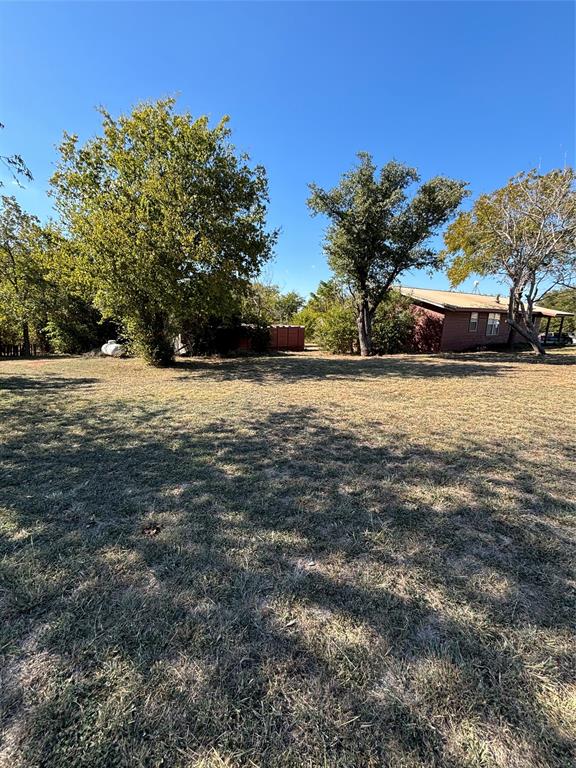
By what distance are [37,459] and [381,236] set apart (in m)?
14.6

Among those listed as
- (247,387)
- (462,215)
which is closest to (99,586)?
(247,387)

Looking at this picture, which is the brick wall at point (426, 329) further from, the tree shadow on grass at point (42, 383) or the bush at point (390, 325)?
the tree shadow on grass at point (42, 383)

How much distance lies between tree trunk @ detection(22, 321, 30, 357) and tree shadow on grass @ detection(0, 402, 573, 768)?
59.8 feet

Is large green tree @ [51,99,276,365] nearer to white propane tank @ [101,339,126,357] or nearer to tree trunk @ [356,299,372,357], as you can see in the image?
white propane tank @ [101,339,126,357]

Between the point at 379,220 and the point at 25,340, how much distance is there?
1832cm

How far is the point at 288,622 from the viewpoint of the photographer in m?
1.62

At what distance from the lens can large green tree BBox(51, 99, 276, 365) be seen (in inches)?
368

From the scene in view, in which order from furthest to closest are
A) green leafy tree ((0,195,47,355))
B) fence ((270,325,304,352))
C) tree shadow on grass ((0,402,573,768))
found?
fence ((270,325,304,352))
green leafy tree ((0,195,47,355))
tree shadow on grass ((0,402,573,768))

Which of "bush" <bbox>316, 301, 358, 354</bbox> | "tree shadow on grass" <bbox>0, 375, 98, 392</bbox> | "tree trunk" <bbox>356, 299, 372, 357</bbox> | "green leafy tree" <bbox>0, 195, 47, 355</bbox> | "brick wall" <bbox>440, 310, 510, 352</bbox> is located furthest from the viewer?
"brick wall" <bbox>440, 310, 510, 352</bbox>

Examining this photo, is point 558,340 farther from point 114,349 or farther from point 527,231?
point 114,349

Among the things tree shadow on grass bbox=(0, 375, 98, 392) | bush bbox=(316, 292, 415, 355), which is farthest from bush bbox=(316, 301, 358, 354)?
tree shadow on grass bbox=(0, 375, 98, 392)

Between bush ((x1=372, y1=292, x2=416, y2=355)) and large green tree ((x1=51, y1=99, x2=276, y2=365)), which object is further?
bush ((x1=372, y1=292, x2=416, y2=355))

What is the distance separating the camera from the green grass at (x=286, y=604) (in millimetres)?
1164

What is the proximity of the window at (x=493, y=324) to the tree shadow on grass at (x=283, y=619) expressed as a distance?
827 inches
